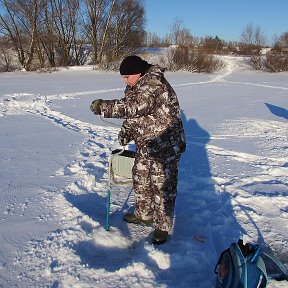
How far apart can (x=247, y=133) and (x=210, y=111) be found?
2873 mm

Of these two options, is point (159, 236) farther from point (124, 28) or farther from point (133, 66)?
point (124, 28)

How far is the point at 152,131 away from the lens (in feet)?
10.4

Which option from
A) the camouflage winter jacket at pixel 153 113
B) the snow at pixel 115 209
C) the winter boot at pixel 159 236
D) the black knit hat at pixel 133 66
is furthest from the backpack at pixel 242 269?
the black knit hat at pixel 133 66

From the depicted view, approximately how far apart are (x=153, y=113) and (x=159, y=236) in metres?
1.12

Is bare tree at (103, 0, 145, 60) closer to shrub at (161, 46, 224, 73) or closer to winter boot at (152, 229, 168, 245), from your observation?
shrub at (161, 46, 224, 73)

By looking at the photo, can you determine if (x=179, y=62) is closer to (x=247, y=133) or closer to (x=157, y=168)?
(x=247, y=133)

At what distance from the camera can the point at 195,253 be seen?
10.0 feet

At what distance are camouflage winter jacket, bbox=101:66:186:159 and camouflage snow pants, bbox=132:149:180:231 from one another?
0.31 ft

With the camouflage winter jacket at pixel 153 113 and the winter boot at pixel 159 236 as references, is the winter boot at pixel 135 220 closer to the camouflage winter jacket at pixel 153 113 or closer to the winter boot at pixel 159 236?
the winter boot at pixel 159 236

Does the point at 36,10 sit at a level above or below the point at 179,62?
above

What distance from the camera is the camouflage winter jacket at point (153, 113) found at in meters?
2.97

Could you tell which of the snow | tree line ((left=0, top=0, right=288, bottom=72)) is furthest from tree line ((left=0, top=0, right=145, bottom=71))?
the snow

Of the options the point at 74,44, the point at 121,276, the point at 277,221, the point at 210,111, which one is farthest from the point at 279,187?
the point at 74,44

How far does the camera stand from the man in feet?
9.78
